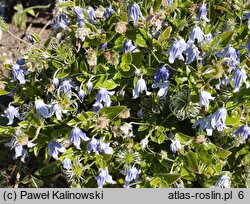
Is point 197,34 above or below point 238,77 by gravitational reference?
above

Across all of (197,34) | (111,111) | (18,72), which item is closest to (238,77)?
(197,34)

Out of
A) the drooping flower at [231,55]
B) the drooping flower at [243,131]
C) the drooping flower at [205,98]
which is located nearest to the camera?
the drooping flower at [205,98]

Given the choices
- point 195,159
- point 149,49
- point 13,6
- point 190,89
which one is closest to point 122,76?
point 149,49

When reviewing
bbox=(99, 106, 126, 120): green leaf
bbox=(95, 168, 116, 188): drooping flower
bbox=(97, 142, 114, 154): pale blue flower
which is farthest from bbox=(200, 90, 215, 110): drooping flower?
bbox=(95, 168, 116, 188): drooping flower

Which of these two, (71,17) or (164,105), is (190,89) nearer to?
(164,105)

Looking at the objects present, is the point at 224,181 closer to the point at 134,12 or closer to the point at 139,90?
the point at 139,90

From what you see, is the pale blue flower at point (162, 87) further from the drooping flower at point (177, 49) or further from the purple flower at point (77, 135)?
the purple flower at point (77, 135)

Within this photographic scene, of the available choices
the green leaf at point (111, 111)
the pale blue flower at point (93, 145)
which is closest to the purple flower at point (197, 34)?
the green leaf at point (111, 111)
